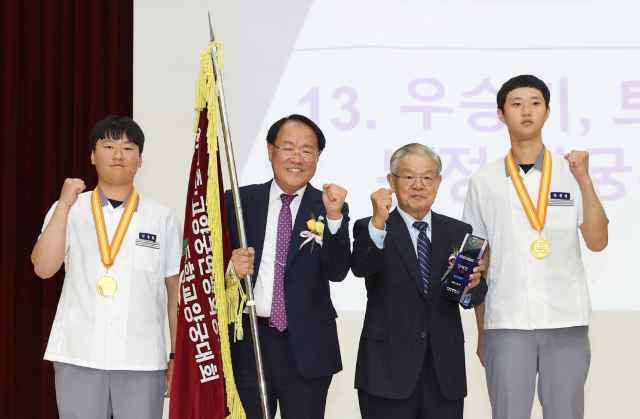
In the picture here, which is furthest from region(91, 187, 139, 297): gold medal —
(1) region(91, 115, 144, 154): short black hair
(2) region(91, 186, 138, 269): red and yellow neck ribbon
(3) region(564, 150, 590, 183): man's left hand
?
(3) region(564, 150, 590, 183): man's left hand

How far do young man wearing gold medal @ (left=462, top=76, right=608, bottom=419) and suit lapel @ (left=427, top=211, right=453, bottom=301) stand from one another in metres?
0.22

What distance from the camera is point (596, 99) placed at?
10.7ft

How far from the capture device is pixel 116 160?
2.37m

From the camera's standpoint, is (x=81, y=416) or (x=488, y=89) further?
(x=488, y=89)

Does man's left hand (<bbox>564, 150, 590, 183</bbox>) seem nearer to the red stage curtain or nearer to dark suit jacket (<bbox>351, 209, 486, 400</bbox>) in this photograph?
→ dark suit jacket (<bbox>351, 209, 486, 400</bbox>)

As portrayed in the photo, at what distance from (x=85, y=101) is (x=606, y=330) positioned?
3.27 meters

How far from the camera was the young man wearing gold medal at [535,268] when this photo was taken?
2234 mm

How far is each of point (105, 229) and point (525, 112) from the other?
5.52 feet

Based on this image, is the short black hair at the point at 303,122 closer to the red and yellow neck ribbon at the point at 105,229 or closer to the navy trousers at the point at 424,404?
the red and yellow neck ribbon at the point at 105,229

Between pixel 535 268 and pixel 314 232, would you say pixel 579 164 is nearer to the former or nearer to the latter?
pixel 535 268

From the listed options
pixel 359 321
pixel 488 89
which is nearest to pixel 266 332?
pixel 359 321

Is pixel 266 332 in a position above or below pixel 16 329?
above

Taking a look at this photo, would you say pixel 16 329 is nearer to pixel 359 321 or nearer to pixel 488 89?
pixel 359 321

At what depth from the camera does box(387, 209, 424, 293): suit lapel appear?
2178mm
